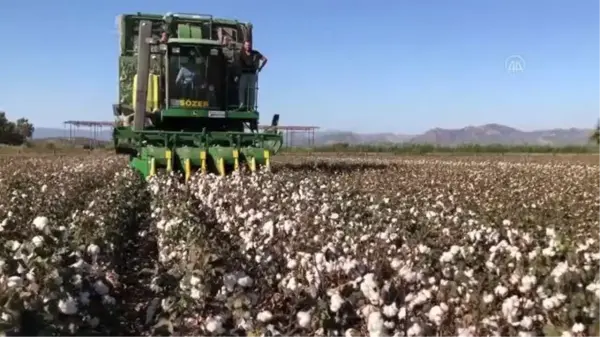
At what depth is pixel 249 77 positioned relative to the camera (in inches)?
722

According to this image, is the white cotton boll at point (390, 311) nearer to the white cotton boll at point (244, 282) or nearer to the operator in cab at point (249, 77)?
the white cotton boll at point (244, 282)

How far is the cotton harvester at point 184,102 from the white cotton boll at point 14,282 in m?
12.0

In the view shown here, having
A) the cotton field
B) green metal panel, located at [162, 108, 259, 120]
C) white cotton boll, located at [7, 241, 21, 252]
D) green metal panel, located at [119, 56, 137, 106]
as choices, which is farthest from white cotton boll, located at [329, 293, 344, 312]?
green metal panel, located at [119, 56, 137, 106]

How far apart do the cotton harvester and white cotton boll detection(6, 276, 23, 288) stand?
12.0m

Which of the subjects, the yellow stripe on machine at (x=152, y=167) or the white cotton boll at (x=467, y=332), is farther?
the yellow stripe on machine at (x=152, y=167)

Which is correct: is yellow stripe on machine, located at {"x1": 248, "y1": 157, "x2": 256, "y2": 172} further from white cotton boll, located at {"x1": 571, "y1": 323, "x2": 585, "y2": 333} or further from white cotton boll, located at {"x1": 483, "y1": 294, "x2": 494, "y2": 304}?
white cotton boll, located at {"x1": 571, "y1": 323, "x2": 585, "y2": 333}

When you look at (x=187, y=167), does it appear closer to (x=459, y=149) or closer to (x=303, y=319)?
(x=303, y=319)

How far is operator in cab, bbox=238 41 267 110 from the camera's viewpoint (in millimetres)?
18266

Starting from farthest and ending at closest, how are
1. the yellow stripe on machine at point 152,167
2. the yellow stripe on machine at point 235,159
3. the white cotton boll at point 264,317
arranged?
the yellow stripe on machine at point 235,159, the yellow stripe on machine at point 152,167, the white cotton boll at point 264,317

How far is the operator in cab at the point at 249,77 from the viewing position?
1827cm

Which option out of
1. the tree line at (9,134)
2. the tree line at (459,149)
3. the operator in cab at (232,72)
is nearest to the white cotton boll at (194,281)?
the operator in cab at (232,72)

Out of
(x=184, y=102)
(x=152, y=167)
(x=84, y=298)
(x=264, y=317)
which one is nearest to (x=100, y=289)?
(x=84, y=298)

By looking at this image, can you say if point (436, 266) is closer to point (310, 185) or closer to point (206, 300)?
point (206, 300)

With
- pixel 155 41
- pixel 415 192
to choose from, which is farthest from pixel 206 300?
pixel 155 41
